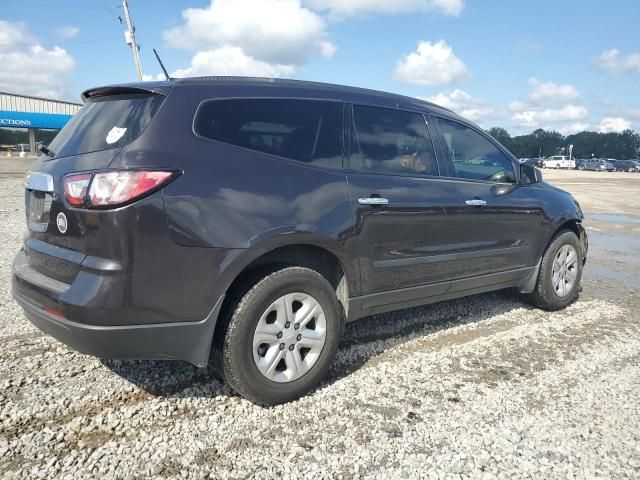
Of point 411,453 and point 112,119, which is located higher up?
point 112,119

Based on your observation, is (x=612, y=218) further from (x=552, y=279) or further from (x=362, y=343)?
(x=362, y=343)

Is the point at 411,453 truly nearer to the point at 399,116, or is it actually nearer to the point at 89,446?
the point at 89,446

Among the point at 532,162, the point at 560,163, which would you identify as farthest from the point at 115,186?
the point at 560,163

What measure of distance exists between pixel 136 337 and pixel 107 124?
3.93 feet

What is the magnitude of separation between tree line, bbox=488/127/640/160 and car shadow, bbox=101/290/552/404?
120973mm

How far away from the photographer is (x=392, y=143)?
361 cm

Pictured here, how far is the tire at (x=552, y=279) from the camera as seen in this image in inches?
188

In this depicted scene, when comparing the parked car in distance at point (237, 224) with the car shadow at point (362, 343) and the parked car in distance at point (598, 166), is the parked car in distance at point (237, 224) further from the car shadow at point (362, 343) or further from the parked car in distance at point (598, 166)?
the parked car in distance at point (598, 166)

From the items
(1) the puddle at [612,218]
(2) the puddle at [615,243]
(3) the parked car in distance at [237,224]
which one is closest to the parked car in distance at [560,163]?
(1) the puddle at [612,218]

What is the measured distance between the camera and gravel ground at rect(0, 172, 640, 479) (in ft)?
7.82

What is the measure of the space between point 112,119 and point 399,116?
6.58 ft

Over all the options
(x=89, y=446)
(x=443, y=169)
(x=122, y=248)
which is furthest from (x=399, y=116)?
(x=89, y=446)

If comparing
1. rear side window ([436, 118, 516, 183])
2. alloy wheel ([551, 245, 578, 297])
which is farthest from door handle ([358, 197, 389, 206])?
alloy wheel ([551, 245, 578, 297])

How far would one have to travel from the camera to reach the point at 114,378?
314 centimetres
